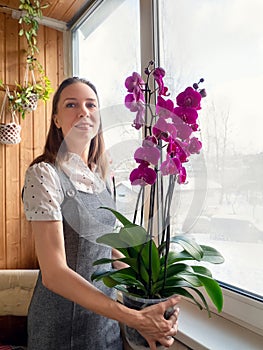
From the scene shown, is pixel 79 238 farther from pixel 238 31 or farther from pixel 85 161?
pixel 238 31

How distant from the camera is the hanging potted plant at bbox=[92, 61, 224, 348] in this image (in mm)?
716

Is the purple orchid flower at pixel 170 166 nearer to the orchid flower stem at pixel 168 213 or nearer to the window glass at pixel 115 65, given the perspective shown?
the orchid flower stem at pixel 168 213

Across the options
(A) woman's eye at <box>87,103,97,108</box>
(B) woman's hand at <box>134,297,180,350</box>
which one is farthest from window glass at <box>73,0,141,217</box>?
(B) woman's hand at <box>134,297,180,350</box>

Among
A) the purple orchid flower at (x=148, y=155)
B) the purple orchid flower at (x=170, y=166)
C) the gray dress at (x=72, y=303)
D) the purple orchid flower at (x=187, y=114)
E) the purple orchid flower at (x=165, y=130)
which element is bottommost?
the gray dress at (x=72, y=303)

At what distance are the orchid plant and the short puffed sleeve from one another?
168 millimetres

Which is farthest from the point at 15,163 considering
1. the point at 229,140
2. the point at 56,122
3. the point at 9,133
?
the point at 229,140

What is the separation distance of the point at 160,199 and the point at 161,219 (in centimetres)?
5

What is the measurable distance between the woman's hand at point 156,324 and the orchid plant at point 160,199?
0.11 feet

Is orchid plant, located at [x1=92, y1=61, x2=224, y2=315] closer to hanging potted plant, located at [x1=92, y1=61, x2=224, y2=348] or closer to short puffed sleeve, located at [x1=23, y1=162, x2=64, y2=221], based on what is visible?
hanging potted plant, located at [x1=92, y1=61, x2=224, y2=348]

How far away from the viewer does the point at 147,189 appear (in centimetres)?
84

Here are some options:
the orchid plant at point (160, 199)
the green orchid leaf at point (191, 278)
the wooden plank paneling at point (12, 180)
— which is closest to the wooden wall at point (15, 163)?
the wooden plank paneling at point (12, 180)

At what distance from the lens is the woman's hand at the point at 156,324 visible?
0.72 meters

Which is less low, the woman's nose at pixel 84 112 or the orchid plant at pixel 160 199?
the woman's nose at pixel 84 112

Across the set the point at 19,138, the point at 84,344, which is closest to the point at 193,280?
the point at 84,344
